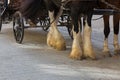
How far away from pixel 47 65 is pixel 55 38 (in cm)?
169

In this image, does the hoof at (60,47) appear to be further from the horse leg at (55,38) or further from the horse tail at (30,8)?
the horse tail at (30,8)

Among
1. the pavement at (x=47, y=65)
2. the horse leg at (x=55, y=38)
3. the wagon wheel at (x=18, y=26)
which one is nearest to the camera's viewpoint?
the pavement at (x=47, y=65)

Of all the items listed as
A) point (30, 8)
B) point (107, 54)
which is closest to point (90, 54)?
point (107, 54)

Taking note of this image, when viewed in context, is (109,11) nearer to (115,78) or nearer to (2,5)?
(115,78)

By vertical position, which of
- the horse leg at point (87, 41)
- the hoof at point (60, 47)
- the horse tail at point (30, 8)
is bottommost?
the hoof at point (60, 47)

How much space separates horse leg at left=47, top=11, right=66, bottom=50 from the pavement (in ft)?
0.40

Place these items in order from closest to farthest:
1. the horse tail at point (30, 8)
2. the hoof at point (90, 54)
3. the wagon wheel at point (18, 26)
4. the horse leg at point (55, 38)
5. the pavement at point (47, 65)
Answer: the pavement at point (47, 65) < the hoof at point (90, 54) < the horse leg at point (55, 38) < the horse tail at point (30, 8) < the wagon wheel at point (18, 26)

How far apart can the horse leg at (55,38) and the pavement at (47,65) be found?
123 mm

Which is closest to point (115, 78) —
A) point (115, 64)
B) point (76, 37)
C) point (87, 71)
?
point (87, 71)

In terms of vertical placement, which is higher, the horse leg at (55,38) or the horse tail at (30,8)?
the horse tail at (30,8)

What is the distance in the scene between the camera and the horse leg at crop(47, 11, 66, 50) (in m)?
8.30

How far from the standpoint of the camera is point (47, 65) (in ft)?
22.2

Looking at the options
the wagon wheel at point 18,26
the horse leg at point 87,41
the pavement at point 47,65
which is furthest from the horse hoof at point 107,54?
the wagon wheel at point 18,26

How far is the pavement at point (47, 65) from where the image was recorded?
5.83 m
